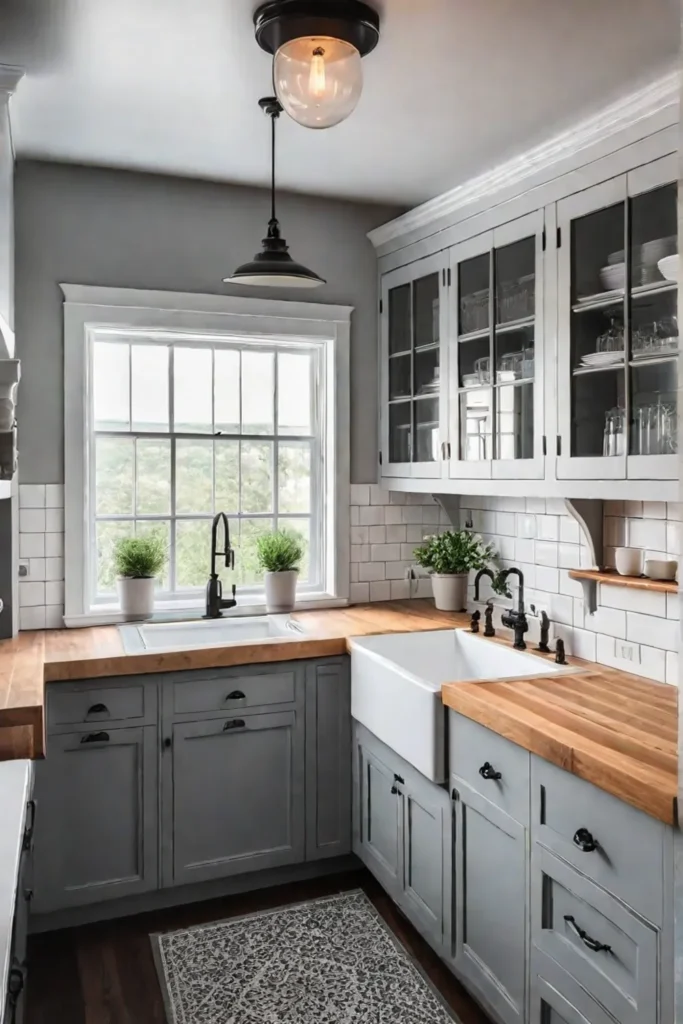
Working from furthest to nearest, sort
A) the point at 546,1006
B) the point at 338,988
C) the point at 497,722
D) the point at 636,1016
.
A: 1. the point at 338,988
2. the point at 497,722
3. the point at 546,1006
4. the point at 636,1016

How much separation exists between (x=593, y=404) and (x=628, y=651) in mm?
853

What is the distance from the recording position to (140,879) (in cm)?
298

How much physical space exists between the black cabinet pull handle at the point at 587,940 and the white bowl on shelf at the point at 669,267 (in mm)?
1692

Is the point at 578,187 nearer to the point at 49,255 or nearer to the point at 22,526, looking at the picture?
the point at 49,255

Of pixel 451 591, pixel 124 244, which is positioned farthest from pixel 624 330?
pixel 124 244

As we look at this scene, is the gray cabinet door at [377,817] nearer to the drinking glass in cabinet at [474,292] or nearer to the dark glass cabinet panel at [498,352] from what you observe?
the dark glass cabinet panel at [498,352]

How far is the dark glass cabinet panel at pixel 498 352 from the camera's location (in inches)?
114

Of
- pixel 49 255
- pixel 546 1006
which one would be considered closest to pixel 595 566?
pixel 546 1006

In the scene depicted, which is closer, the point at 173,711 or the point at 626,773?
the point at 626,773

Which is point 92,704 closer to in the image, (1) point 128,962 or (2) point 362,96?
(1) point 128,962

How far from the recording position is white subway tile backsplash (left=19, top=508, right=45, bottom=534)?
3346 mm

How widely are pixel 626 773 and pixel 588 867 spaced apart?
0.30 meters

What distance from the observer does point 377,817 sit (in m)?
Answer: 3.07

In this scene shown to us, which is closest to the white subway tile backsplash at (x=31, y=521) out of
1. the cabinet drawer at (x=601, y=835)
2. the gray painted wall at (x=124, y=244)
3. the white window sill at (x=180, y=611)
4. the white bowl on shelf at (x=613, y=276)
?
the gray painted wall at (x=124, y=244)
